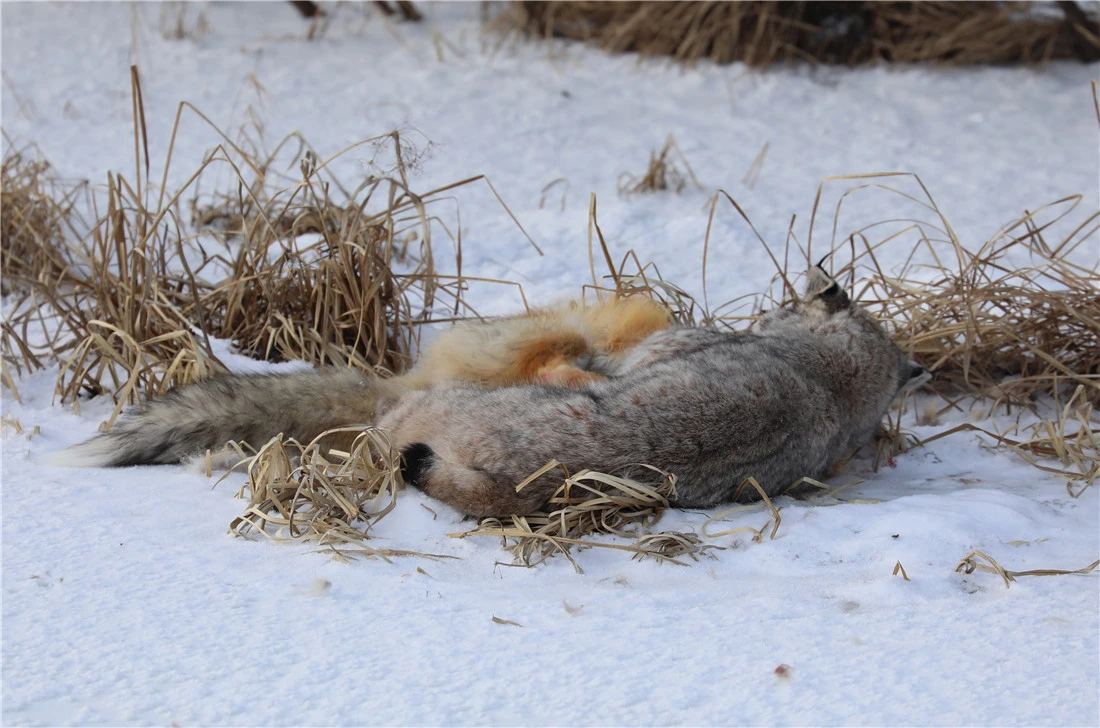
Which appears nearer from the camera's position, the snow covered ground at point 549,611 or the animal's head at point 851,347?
the snow covered ground at point 549,611

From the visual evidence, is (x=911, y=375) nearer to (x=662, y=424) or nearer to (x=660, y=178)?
(x=662, y=424)

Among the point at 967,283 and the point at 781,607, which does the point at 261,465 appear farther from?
the point at 967,283

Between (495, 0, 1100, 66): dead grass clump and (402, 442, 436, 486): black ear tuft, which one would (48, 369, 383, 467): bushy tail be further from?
(495, 0, 1100, 66): dead grass clump

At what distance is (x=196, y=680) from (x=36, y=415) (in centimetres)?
187

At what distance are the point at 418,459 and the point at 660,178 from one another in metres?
3.23

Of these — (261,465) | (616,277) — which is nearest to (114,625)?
(261,465)

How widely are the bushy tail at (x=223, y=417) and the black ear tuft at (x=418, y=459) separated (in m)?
0.49

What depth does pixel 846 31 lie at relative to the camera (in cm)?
689

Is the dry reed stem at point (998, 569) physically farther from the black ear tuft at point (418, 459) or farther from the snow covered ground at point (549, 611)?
the black ear tuft at point (418, 459)

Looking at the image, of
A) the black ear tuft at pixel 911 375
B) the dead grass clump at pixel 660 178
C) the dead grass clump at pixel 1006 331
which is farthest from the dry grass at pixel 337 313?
the dead grass clump at pixel 660 178

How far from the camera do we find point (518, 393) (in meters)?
2.62

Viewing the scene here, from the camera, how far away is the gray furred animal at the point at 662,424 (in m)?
2.42

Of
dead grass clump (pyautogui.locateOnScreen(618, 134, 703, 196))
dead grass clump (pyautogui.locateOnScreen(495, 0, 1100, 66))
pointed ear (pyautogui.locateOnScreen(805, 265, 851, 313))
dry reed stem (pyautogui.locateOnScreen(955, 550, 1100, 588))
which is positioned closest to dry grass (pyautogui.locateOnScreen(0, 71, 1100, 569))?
pointed ear (pyautogui.locateOnScreen(805, 265, 851, 313))

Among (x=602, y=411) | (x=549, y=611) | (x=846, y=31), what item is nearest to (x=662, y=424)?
(x=602, y=411)
